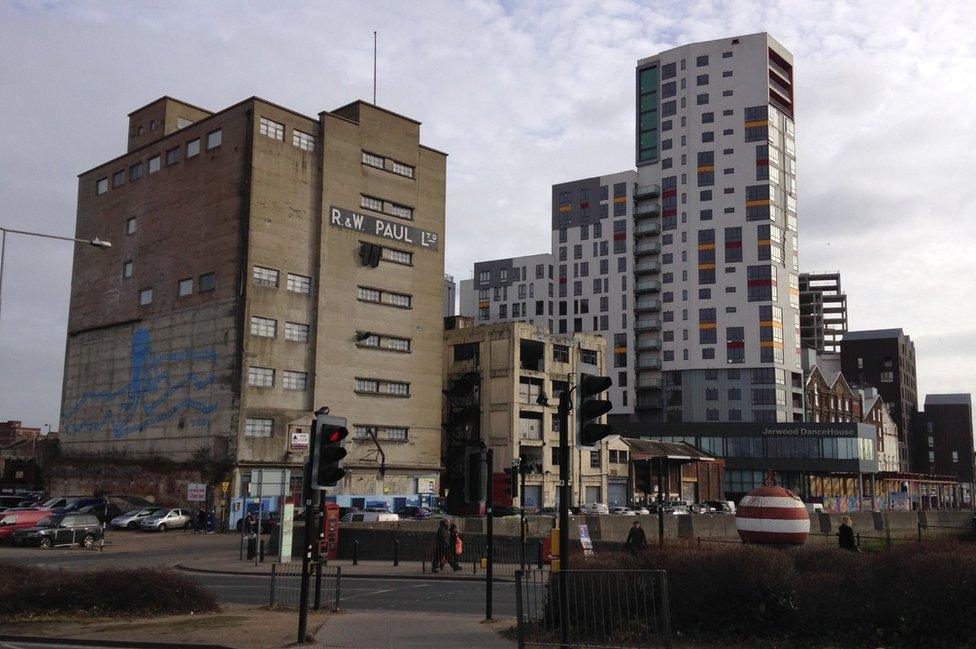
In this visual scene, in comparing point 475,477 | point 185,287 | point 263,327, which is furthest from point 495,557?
point 185,287

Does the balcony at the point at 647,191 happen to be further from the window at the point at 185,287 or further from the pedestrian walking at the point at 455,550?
the pedestrian walking at the point at 455,550

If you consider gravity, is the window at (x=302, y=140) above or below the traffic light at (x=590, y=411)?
above

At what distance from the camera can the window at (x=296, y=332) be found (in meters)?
68.6

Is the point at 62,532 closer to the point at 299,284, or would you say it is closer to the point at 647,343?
the point at 299,284

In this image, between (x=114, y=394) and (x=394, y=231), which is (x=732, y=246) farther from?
(x=114, y=394)

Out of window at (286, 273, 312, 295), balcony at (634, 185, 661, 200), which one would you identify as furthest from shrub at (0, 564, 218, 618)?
balcony at (634, 185, 661, 200)

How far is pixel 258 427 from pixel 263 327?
7.28 m

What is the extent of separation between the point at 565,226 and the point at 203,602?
120695mm

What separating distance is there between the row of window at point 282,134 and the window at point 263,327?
13780 mm

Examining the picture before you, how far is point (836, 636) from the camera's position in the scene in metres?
14.2

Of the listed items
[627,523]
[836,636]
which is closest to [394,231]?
[627,523]

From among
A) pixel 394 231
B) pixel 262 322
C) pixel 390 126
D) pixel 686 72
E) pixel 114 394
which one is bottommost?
pixel 114 394

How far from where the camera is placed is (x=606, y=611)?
47.6 feet

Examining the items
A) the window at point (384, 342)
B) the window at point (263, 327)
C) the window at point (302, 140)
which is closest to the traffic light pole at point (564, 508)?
the window at point (263, 327)
